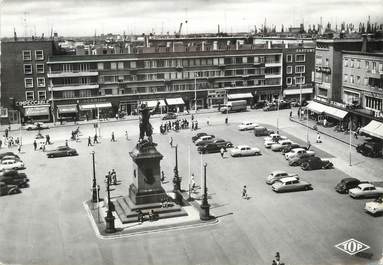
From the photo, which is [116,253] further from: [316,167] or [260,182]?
[316,167]

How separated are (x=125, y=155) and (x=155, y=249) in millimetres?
29472

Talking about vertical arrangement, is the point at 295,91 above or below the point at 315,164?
above

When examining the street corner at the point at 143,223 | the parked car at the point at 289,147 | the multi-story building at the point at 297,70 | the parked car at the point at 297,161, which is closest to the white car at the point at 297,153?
the parked car at the point at 297,161

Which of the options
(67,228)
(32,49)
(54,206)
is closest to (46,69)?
(32,49)

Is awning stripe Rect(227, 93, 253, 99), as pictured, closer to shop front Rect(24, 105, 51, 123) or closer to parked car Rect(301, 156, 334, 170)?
shop front Rect(24, 105, 51, 123)

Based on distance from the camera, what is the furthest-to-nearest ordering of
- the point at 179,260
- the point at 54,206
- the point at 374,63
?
1. the point at 374,63
2. the point at 54,206
3. the point at 179,260

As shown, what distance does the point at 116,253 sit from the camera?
1368 inches

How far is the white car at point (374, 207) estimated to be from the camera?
40875 mm

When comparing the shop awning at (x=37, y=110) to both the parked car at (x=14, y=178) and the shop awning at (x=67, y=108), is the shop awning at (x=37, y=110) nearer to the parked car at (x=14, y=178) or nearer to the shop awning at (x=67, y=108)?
the shop awning at (x=67, y=108)

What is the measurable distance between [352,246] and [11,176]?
32334 millimetres

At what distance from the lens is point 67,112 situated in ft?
290

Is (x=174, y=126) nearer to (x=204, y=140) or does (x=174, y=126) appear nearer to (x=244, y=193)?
(x=204, y=140)

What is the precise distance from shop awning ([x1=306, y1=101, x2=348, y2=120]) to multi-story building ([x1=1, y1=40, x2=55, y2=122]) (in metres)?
42.8

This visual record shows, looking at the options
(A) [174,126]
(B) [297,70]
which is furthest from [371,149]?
(B) [297,70]
